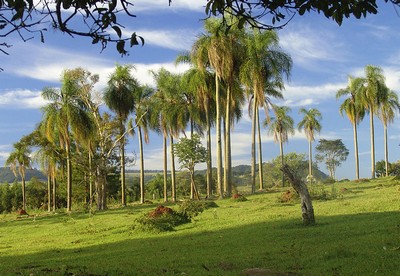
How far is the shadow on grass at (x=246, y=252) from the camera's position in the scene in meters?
9.41

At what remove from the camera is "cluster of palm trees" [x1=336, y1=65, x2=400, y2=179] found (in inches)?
2003

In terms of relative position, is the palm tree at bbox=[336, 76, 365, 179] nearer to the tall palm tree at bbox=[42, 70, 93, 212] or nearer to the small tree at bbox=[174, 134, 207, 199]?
the small tree at bbox=[174, 134, 207, 199]

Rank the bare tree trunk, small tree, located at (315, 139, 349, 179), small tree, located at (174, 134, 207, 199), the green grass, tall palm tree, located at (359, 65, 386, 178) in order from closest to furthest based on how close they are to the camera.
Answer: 1. the green grass
2. the bare tree trunk
3. small tree, located at (174, 134, 207, 199)
4. tall palm tree, located at (359, 65, 386, 178)
5. small tree, located at (315, 139, 349, 179)

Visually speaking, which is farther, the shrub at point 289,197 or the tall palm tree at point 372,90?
the tall palm tree at point 372,90

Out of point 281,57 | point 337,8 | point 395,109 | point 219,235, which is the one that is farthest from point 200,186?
point 337,8

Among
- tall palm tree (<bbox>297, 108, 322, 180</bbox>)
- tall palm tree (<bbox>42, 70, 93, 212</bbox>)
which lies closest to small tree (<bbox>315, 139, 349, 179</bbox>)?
tall palm tree (<bbox>297, 108, 322, 180</bbox>)

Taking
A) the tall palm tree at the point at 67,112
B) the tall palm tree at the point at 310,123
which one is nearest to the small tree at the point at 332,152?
the tall palm tree at the point at 310,123

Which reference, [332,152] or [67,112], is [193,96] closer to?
[67,112]

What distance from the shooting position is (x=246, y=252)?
39.7 feet

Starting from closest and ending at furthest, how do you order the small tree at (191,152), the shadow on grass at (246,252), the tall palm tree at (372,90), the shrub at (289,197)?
the shadow on grass at (246,252) < the shrub at (289,197) < the small tree at (191,152) < the tall palm tree at (372,90)

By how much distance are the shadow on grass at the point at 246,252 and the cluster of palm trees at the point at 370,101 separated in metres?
36.9

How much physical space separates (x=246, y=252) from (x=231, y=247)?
126 cm

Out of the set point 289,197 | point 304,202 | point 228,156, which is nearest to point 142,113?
point 228,156

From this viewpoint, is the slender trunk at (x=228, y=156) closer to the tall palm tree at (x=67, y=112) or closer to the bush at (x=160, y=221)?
the tall palm tree at (x=67, y=112)
